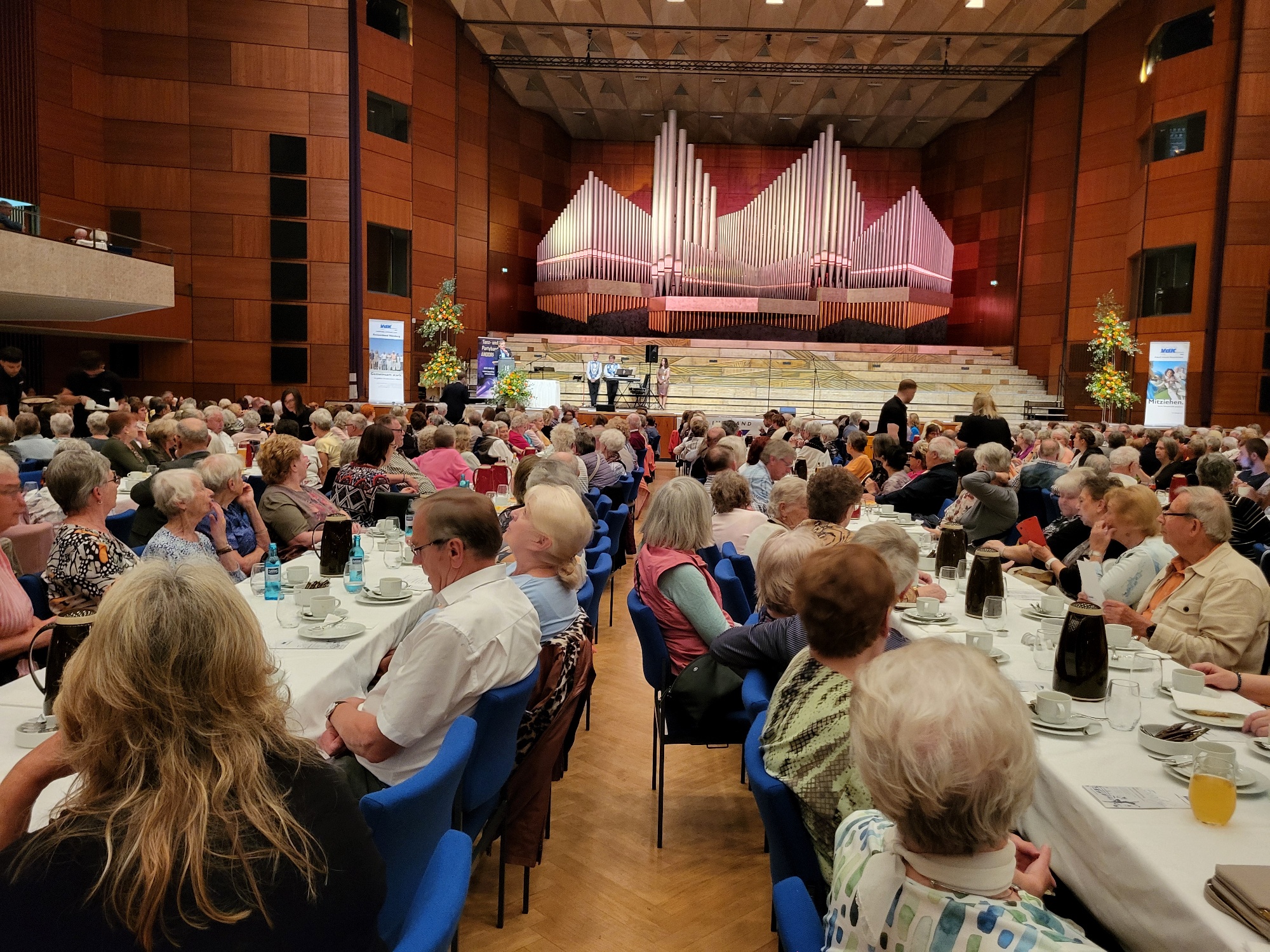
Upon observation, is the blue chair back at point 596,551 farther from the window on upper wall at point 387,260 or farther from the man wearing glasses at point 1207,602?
the window on upper wall at point 387,260

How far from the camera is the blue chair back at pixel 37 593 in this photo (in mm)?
3246

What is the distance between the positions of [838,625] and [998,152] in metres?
20.6

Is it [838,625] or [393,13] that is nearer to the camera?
[838,625]

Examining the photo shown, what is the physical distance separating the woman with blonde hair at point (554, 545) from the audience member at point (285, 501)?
196 cm

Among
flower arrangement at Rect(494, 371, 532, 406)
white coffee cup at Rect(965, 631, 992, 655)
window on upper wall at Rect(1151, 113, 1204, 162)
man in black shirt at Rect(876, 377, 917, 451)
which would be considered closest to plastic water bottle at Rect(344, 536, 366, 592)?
white coffee cup at Rect(965, 631, 992, 655)

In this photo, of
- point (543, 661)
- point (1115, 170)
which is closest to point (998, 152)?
point (1115, 170)

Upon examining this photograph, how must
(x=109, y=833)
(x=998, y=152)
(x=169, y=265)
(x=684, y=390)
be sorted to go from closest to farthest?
(x=109, y=833)
(x=169, y=265)
(x=684, y=390)
(x=998, y=152)

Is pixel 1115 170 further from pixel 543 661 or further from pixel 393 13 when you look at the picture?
pixel 543 661

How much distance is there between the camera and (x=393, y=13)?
1597cm

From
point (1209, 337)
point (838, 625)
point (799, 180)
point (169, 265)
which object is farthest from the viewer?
point (799, 180)

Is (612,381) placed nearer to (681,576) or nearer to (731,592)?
(731,592)

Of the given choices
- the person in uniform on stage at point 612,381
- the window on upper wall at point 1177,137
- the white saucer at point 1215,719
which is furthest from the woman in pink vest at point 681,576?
the window on upper wall at point 1177,137

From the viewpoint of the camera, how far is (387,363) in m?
16.4

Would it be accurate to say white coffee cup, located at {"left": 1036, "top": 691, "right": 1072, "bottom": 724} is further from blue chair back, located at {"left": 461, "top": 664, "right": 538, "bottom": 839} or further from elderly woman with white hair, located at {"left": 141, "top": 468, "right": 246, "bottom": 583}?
elderly woman with white hair, located at {"left": 141, "top": 468, "right": 246, "bottom": 583}
